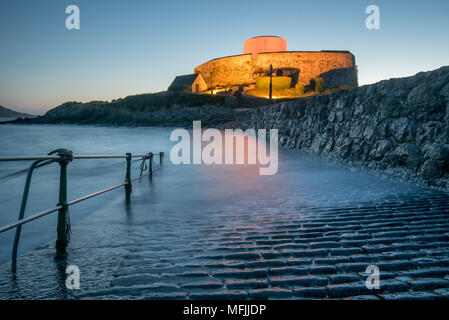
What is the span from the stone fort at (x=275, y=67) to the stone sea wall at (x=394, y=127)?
2240 inches

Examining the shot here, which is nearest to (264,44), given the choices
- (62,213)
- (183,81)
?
(183,81)

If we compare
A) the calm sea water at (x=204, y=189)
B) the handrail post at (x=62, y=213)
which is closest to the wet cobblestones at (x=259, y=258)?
the handrail post at (x=62, y=213)

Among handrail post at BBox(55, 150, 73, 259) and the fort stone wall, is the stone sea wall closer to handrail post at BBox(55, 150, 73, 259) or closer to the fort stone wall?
handrail post at BBox(55, 150, 73, 259)

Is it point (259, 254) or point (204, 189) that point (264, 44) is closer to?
point (204, 189)

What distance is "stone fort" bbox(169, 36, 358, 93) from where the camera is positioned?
63094 mm

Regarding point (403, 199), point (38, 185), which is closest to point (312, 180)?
point (403, 199)

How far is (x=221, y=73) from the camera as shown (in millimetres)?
70312

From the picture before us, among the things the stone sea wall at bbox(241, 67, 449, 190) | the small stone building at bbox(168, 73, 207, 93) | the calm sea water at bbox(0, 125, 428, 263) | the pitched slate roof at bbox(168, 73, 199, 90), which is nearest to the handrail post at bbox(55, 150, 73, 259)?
the calm sea water at bbox(0, 125, 428, 263)

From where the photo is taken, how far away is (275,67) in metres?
64.8

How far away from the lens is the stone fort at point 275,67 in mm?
63094

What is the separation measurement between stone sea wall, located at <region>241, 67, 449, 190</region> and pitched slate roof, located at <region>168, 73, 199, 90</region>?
67.4m

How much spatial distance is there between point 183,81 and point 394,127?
7451 cm
